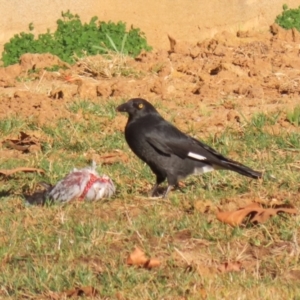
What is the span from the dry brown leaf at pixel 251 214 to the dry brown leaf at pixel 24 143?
2621 millimetres

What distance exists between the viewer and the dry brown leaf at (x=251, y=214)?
6008mm

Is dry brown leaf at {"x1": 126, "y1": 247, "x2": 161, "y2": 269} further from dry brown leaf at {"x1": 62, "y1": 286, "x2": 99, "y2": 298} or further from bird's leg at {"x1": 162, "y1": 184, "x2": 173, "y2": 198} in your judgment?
bird's leg at {"x1": 162, "y1": 184, "x2": 173, "y2": 198}

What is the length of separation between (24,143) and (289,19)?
4569mm

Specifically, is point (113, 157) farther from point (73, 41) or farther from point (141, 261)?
point (73, 41)

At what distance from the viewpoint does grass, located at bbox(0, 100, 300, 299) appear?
5125mm

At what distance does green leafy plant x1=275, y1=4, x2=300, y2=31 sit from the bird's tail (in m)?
5.10

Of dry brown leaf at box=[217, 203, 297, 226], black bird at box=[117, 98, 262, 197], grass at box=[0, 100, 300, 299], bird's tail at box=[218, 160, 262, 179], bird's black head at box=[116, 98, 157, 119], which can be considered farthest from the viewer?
bird's black head at box=[116, 98, 157, 119]

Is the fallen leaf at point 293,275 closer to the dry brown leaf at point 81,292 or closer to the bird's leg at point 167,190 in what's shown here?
the dry brown leaf at point 81,292

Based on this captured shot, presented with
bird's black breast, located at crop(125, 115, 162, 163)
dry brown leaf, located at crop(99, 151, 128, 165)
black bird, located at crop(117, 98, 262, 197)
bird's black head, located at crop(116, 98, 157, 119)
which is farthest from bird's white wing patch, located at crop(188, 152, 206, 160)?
dry brown leaf, located at crop(99, 151, 128, 165)

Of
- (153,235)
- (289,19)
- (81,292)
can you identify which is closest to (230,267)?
(153,235)

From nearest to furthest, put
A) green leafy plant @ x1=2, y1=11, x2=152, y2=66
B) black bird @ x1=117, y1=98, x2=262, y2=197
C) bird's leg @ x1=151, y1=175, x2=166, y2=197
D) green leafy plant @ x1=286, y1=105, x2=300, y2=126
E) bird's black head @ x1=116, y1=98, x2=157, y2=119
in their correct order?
black bird @ x1=117, y1=98, x2=262, y2=197, bird's leg @ x1=151, y1=175, x2=166, y2=197, bird's black head @ x1=116, y1=98, x2=157, y2=119, green leafy plant @ x1=286, y1=105, x2=300, y2=126, green leafy plant @ x1=2, y1=11, x2=152, y2=66

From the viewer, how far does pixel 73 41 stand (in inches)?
436

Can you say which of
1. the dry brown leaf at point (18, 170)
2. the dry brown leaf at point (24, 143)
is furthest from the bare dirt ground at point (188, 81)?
the dry brown leaf at point (18, 170)

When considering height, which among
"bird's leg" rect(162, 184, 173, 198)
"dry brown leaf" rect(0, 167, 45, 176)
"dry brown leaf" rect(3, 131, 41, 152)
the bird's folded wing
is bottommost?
"dry brown leaf" rect(3, 131, 41, 152)
